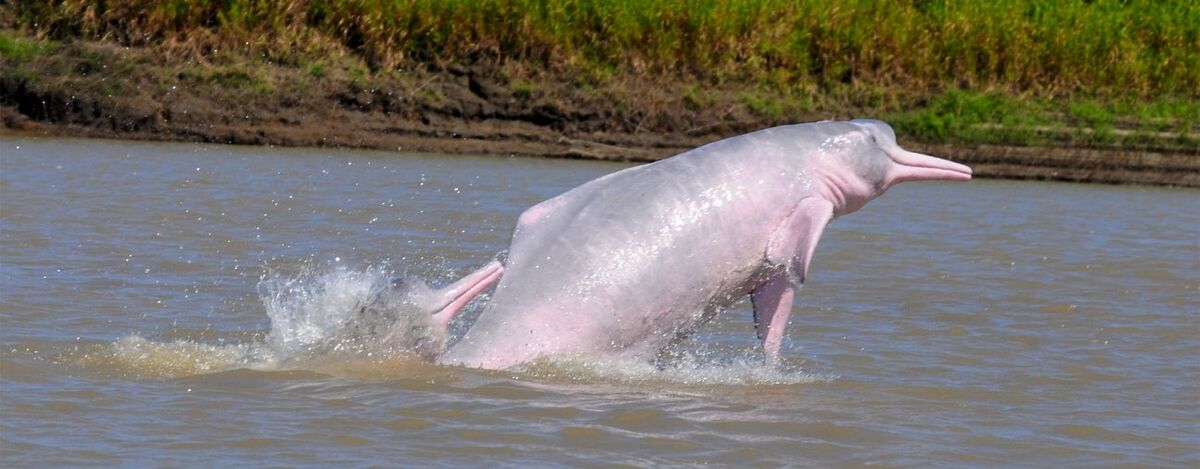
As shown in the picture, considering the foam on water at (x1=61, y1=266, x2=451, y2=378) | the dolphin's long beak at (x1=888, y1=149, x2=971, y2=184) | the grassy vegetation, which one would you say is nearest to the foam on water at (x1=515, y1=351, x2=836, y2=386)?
the foam on water at (x1=61, y1=266, x2=451, y2=378)

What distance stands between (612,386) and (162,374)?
186cm

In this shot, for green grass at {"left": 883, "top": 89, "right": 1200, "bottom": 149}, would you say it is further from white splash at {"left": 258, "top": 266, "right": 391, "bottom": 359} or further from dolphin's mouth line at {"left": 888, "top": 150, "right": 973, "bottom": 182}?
white splash at {"left": 258, "top": 266, "right": 391, "bottom": 359}

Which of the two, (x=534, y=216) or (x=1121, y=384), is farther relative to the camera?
(x=1121, y=384)

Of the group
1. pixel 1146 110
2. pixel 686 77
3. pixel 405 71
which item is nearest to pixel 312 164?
pixel 405 71

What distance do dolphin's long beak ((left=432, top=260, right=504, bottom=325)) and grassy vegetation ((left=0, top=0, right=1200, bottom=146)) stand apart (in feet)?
51.2

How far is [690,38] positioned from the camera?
24.9m

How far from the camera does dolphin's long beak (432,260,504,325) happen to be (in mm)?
7434

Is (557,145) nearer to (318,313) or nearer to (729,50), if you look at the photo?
(729,50)

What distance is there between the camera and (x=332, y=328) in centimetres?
783

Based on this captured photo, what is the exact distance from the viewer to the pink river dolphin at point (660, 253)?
23.6ft

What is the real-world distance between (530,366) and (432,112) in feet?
51.6

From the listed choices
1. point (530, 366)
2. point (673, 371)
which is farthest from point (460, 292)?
point (673, 371)

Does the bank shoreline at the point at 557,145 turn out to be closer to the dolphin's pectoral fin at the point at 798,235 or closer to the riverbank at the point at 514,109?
the riverbank at the point at 514,109

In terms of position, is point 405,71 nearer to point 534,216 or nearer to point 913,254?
point 913,254
